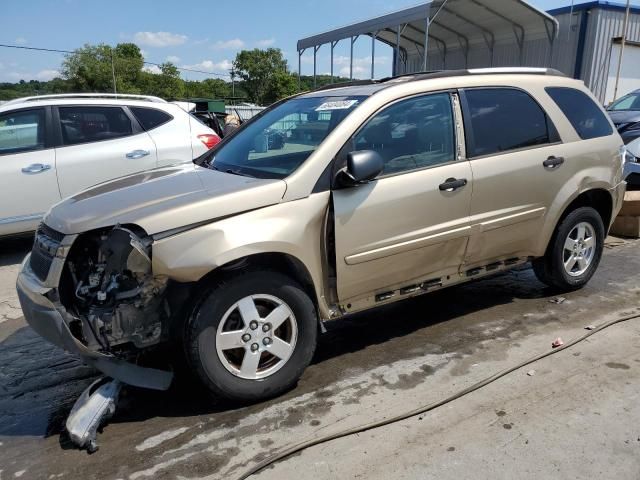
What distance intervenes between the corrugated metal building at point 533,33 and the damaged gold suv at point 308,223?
14.7 metres

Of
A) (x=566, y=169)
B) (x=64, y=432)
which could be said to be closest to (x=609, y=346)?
(x=566, y=169)

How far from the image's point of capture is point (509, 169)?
3965 millimetres

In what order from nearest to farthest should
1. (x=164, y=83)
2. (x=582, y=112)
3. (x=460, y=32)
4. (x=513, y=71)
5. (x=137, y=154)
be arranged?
(x=513, y=71) → (x=582, y=112) → (x=137, y=154) → (x=460, y=32) → (x=164, y=83)

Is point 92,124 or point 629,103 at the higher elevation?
point 629,103

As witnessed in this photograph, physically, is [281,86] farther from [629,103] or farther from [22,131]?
[22,131]

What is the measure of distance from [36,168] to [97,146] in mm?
736

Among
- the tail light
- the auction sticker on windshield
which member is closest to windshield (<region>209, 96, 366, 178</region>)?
the auction sticker on windshield

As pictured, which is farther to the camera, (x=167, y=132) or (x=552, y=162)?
(x=167, y=132)

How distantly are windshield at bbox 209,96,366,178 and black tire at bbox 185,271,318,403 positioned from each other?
0.69 metres

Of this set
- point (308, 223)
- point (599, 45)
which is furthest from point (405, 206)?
point (599, 45)

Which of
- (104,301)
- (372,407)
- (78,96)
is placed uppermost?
(78,96)

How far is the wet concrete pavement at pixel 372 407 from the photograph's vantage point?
103 inches

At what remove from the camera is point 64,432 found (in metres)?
2.96

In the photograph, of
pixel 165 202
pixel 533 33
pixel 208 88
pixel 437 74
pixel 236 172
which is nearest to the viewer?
pixel 165 202
